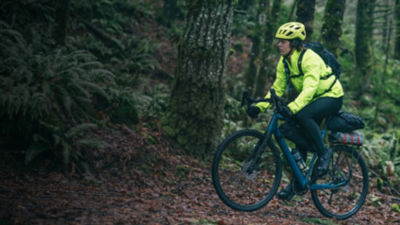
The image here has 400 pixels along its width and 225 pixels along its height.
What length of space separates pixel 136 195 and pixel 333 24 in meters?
5.76

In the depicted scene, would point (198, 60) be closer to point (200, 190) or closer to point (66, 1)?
point (200, 190)

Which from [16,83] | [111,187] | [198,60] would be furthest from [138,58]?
[111,187]

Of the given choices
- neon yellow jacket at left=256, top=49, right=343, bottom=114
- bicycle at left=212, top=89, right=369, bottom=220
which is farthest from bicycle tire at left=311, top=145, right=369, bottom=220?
neon yellow jacket at left=256, top=49, right=343, bottom=114

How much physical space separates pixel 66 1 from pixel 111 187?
499 centimetres

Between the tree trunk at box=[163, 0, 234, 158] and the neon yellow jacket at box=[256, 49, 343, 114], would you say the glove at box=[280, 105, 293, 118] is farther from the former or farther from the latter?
the tree trunk at box=[163, 0, 234, 158]

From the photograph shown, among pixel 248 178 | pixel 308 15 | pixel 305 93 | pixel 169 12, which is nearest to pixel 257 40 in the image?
pixel 308 15

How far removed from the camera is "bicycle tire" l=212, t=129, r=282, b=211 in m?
4.92

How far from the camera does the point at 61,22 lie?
8.08m

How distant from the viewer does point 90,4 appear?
1196cm

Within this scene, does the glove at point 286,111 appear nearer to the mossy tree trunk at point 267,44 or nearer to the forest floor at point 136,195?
the forest floor at point 136,195

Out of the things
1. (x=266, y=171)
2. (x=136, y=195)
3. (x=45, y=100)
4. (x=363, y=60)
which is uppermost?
(x=363, y=60)

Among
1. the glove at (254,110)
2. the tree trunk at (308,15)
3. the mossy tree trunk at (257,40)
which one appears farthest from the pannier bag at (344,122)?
the mossy tree trunk at (257,40)

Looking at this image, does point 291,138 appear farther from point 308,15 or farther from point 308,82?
point 308,15

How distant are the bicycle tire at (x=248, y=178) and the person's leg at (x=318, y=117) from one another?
22.2 inches
